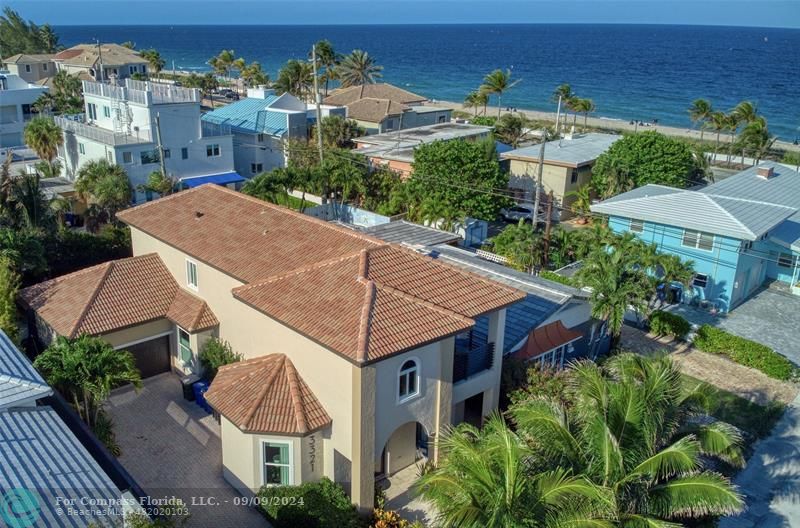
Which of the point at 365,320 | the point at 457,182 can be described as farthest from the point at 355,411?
the point at 457,182

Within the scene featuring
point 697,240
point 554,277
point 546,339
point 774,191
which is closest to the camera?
point 546,339

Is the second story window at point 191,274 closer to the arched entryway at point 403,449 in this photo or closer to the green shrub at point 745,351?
the arched entryway at point 403,449

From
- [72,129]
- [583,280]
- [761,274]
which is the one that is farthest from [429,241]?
[72,129]

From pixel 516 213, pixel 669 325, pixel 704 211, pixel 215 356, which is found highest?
pixel 704 211

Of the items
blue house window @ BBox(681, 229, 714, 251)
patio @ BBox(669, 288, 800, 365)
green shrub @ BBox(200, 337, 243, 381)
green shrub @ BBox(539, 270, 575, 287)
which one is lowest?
patio @ BBox(669, 288, 800, 365)

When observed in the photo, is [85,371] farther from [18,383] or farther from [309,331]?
[309,331]

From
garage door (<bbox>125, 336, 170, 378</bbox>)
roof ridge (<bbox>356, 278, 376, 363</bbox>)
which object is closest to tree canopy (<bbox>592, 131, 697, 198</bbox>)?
roof ridge (<bbox>356, 278, 376, 363</bbox>)

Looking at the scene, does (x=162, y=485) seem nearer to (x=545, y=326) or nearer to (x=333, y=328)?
(x=333, y=328)

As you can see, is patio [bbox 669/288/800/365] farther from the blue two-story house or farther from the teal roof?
the teal roof
